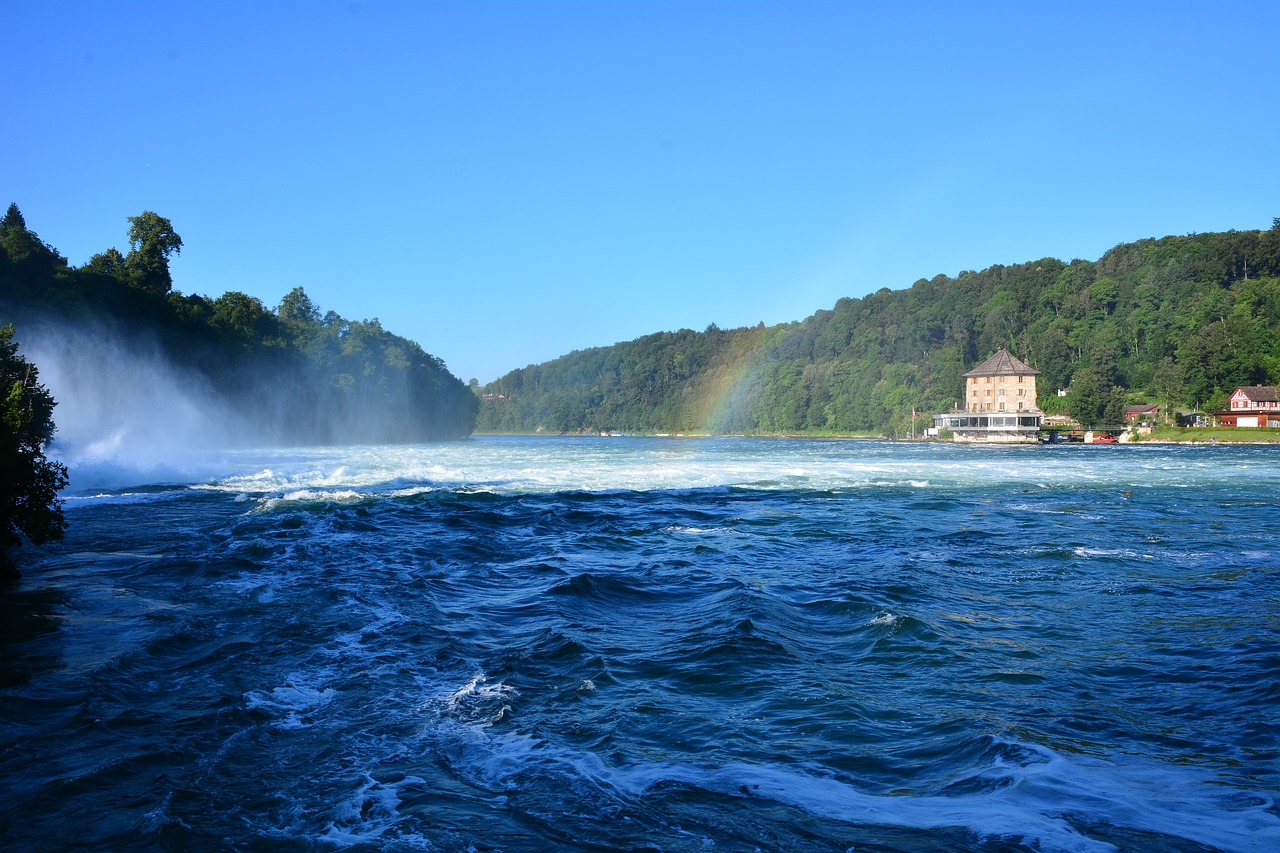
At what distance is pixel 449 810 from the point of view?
550 centimetres

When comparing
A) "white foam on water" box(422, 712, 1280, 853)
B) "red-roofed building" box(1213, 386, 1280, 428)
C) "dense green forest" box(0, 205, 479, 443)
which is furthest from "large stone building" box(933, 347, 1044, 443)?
"white foam on water" box(422, 712, 1280, 853)

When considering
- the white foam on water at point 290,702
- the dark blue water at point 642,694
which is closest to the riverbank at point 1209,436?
the dark blue water at point 642,694

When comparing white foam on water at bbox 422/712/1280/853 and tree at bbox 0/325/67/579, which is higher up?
tree at bbox 0/325/67/579

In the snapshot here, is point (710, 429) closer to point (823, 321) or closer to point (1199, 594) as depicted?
point (823, 321)

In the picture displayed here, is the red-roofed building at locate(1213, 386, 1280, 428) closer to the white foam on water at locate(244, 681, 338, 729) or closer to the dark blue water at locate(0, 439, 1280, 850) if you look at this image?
the dark blue water at locate(0, 439, 1280, 850)

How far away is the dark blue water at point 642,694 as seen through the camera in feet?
17.6

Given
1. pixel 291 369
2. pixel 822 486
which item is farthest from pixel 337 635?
pixel 291 369

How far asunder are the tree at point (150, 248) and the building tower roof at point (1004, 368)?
309 ft

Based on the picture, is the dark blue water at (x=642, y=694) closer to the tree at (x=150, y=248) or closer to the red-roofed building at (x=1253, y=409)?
the tree at (x=150, y=248)

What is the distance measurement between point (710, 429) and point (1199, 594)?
16543cm

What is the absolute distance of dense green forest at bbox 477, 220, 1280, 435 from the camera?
9894 centimetres

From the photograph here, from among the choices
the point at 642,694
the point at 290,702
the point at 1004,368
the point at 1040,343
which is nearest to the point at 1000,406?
the point at 1004,368

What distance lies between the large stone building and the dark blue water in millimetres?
86418

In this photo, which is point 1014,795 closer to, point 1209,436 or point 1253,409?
point 1209,436
